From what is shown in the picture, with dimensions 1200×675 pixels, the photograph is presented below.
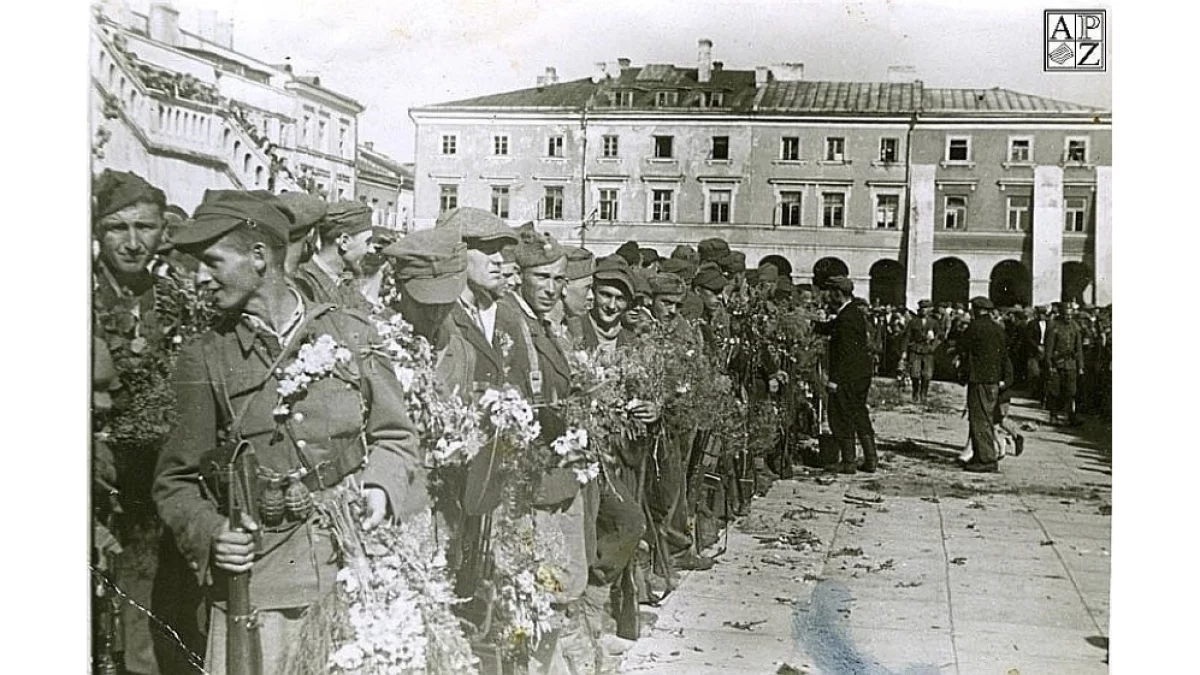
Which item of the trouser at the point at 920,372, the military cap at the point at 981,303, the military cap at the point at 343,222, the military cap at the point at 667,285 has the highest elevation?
the military cap at the point at 343,222

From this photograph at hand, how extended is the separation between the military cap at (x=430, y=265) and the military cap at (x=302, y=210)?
0.25 meters

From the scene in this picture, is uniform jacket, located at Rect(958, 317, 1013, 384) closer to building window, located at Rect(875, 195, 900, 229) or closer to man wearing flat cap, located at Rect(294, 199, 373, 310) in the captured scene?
building window, located at Rect(875, 195, 900, 229)

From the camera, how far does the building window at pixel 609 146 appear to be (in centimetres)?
408

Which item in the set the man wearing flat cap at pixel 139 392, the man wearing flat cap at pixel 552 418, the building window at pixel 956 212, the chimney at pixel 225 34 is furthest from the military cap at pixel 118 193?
the building window at pixel 956 212

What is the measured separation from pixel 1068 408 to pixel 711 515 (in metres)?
1.22

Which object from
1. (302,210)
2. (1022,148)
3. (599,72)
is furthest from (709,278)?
(302,210)

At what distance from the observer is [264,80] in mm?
3969

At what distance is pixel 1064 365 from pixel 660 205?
142cm

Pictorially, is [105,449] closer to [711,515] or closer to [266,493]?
[266,493]

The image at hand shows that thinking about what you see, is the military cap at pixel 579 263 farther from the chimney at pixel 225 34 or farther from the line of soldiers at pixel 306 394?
the chimney at pixel 225 34

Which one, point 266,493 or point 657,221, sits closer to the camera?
point 266,493

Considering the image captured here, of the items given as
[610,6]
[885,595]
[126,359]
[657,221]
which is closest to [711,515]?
[885,595]
